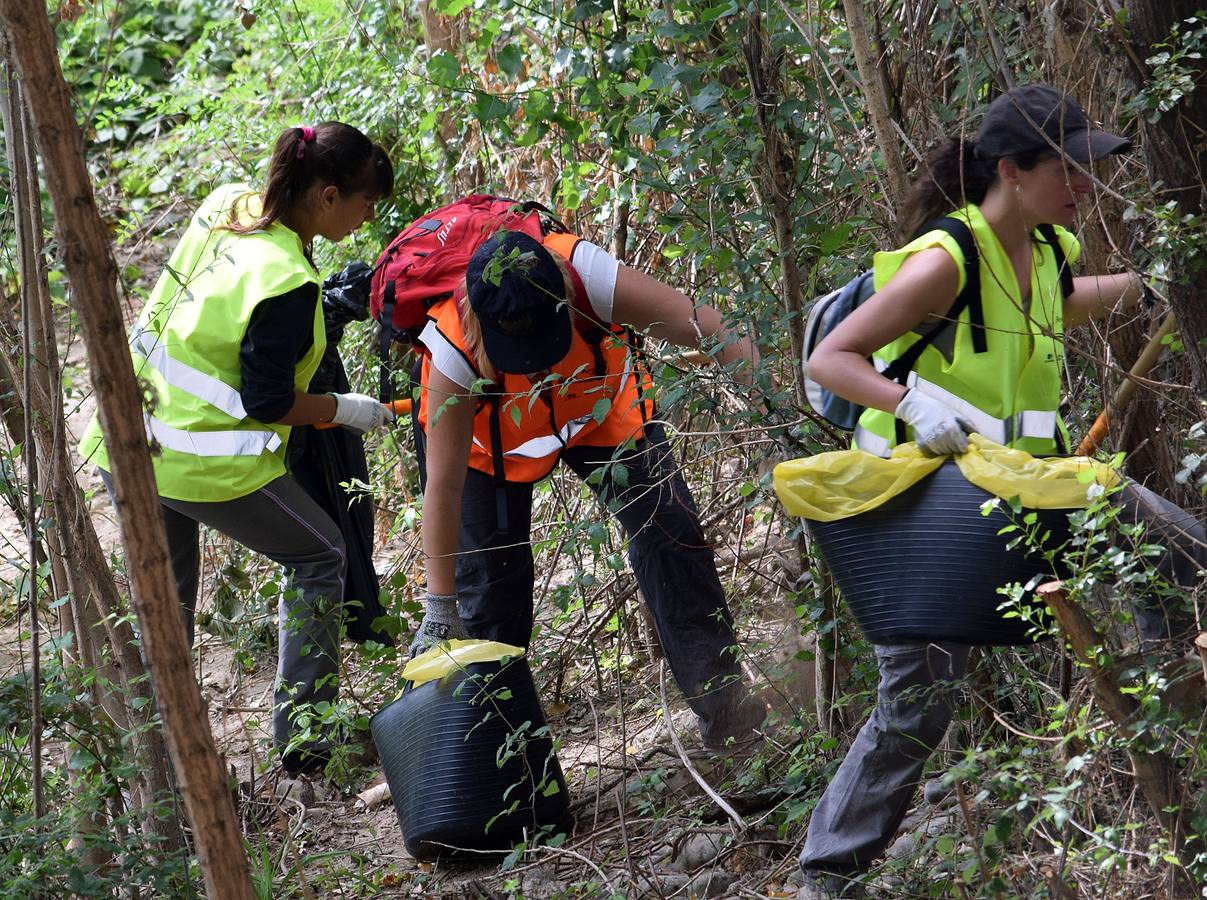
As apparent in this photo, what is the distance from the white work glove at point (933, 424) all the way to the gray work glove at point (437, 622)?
4.61 feet

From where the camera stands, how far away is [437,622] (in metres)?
3.29

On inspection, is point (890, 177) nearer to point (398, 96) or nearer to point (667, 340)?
point (667, 340)

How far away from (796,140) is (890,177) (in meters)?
0.27

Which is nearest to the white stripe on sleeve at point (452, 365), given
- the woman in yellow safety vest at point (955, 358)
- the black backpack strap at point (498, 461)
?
the black backpack strap at point (498, 461)

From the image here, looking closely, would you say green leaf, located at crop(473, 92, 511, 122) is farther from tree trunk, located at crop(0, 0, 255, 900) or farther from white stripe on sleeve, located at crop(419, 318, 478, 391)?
tree trunk, located at crop(0, 0, 255, 900)

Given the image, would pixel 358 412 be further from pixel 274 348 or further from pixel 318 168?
pixel 318 168

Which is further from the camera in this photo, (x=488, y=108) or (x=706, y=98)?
(x=488, y=108)

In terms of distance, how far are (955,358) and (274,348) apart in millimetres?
1886

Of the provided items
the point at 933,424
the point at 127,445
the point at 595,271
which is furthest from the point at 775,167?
the point at 127,445

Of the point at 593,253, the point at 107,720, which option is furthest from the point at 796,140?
the point at 107,720

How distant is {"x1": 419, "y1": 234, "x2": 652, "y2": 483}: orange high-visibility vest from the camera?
3.14 metres

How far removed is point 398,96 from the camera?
504 centimetres

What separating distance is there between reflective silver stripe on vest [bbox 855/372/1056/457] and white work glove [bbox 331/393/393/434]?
187 cm

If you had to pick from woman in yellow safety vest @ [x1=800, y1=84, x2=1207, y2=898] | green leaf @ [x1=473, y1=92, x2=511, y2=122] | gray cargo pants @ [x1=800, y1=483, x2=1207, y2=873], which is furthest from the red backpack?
gray cargo pants @ [x1=800, y1=483, x2=1207, y2=873]
